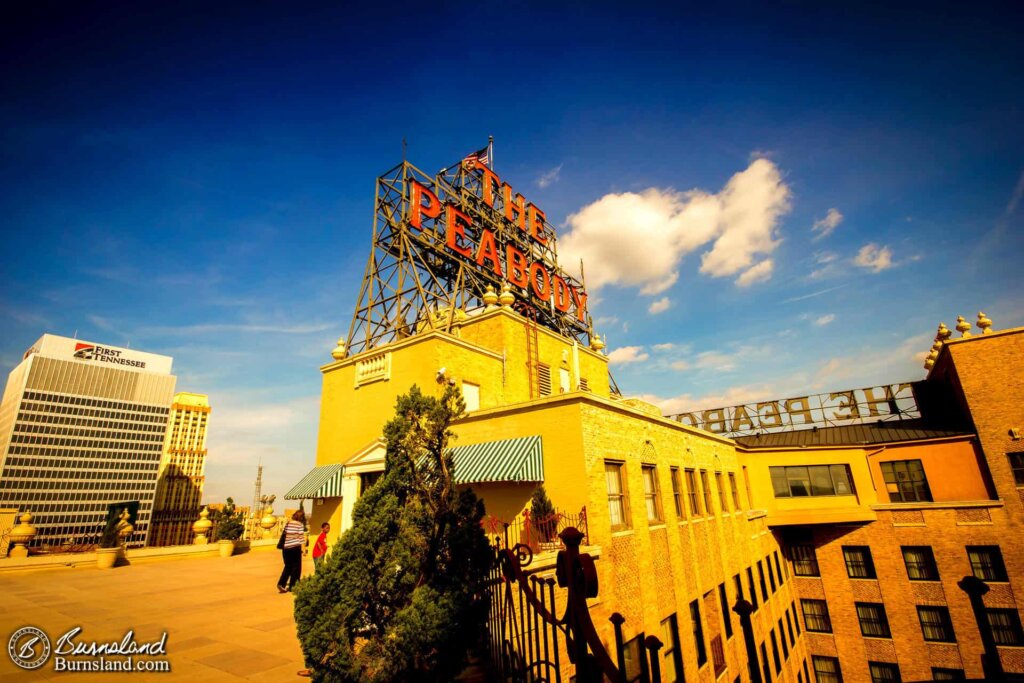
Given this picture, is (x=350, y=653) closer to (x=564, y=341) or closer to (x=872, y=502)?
(x=564, y=341)

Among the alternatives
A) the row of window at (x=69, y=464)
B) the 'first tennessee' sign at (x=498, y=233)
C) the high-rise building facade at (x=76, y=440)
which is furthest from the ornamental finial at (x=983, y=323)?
the row of window at (x=69, y=464)

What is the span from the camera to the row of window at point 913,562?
78.6 feet

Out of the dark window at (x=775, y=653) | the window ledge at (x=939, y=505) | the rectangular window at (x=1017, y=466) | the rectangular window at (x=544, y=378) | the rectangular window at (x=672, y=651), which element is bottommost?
the dark window at (x=775, y=653)

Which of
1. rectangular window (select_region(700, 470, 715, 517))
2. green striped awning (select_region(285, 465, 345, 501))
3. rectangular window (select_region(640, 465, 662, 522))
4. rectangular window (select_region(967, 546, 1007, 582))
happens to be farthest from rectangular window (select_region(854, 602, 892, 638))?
green striped awning (select_region(285, 465, 345, 501))

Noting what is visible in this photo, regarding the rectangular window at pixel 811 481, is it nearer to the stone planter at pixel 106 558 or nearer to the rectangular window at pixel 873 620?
the rectangular window at pixel 873 620

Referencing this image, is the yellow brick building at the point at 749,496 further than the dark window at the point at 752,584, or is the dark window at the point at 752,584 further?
the dark window at the point at 752,584

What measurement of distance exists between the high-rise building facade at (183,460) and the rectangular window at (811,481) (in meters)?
180

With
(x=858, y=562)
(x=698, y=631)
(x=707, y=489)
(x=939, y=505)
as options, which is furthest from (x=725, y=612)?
(x=939, y=505)

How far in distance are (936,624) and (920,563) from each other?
2.98 metres

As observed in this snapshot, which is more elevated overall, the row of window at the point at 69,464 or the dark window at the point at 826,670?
the row of window at the point at 69,464

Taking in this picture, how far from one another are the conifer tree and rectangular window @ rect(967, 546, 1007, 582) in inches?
1200

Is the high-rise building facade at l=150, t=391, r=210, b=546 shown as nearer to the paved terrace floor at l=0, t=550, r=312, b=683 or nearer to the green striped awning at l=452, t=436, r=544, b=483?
the paved terrace floor at l=0, t=550, r=312, b=683

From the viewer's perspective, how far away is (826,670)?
27.9 metres

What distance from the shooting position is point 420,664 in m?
6.58
